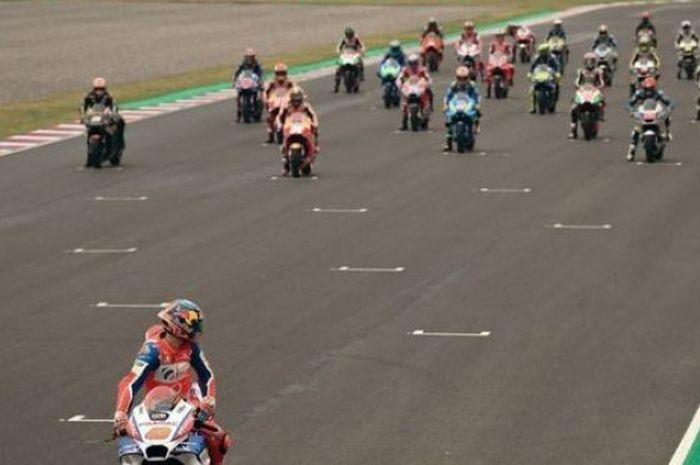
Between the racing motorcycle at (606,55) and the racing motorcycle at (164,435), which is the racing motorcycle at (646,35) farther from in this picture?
the racing motorcycle at (164,435)

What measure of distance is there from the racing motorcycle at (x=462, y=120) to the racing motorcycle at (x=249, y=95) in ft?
27.5

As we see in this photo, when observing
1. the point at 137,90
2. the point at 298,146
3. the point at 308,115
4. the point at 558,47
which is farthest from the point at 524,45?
the point at 298,146

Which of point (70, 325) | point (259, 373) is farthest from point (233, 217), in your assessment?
point (259, 373)

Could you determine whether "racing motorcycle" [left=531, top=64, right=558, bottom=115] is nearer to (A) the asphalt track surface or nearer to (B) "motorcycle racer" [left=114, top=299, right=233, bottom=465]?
(A) the asphalt track surface

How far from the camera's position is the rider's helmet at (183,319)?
50.7 feet

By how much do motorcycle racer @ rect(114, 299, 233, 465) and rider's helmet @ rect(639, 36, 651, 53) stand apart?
47618 mm

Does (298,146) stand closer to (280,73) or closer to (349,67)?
(280,73)

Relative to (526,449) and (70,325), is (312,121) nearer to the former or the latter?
(70,325)

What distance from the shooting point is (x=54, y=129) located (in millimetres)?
53438

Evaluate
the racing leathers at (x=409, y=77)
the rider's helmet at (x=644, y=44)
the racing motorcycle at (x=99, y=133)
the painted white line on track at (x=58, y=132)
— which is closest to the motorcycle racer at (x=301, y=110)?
the racing motorcycle at (x=99, y=133)

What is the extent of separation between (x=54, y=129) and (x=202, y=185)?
12832 millimetres

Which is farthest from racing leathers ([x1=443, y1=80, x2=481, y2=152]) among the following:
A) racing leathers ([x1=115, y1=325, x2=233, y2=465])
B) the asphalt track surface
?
racing leathers ([x1=115, y1=325, x2=233, y2=465])

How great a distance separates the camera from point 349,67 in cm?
6462

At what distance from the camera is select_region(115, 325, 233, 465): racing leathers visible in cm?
1534
